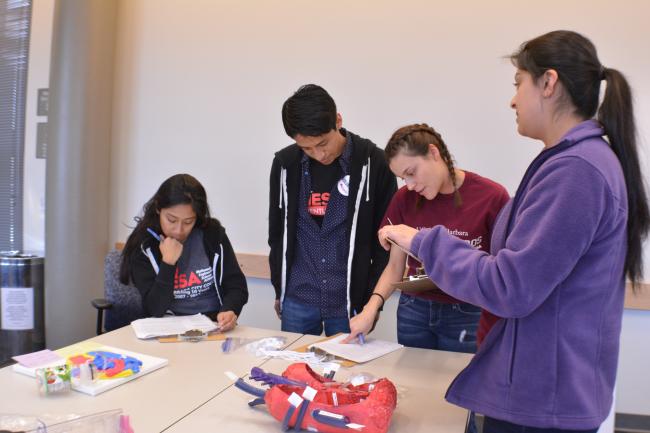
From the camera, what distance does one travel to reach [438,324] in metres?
1.64

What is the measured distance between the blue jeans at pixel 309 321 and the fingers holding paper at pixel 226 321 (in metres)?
0.22

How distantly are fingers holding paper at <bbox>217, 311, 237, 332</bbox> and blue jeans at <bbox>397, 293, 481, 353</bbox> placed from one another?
24.2 inches

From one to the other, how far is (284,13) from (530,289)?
2.52 m

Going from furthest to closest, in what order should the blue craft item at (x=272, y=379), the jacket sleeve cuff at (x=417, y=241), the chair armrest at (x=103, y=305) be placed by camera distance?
the chair armrest at (x=103, y=305)
the blue craft item at (x=272, y=379)
the jacket sleeve cuff at (x=417, y=241)

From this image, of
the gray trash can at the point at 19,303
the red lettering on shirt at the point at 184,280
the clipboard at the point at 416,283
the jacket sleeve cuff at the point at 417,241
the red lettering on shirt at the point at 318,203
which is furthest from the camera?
the gray trash can at the point at 19,303

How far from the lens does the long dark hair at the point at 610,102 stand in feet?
2.96

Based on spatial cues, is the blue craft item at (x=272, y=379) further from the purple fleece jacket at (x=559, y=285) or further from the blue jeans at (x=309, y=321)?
the blue jeans at (x=309, y=321)

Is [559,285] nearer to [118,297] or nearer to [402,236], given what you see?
[402,236]

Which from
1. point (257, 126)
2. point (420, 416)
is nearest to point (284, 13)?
point (257, 126)

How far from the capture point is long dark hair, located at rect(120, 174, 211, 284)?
2057mm

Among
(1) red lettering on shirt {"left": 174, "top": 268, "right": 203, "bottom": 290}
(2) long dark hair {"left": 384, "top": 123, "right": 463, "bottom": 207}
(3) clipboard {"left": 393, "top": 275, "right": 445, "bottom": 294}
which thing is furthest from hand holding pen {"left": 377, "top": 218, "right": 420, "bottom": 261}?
(1) red lettering on shirt {"left": 174, "top": 268, "right": 203, "bottom": 290}

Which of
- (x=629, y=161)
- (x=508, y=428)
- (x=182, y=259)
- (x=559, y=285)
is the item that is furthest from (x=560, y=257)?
(x=182, y=259)

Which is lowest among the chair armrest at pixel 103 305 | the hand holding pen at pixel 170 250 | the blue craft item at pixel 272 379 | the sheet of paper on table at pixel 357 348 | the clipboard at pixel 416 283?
the chair armrest at pixel 103 305

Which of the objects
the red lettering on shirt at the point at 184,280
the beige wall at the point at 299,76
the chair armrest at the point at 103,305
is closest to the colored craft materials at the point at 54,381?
the red lettering on shirt at the point at 184,280
